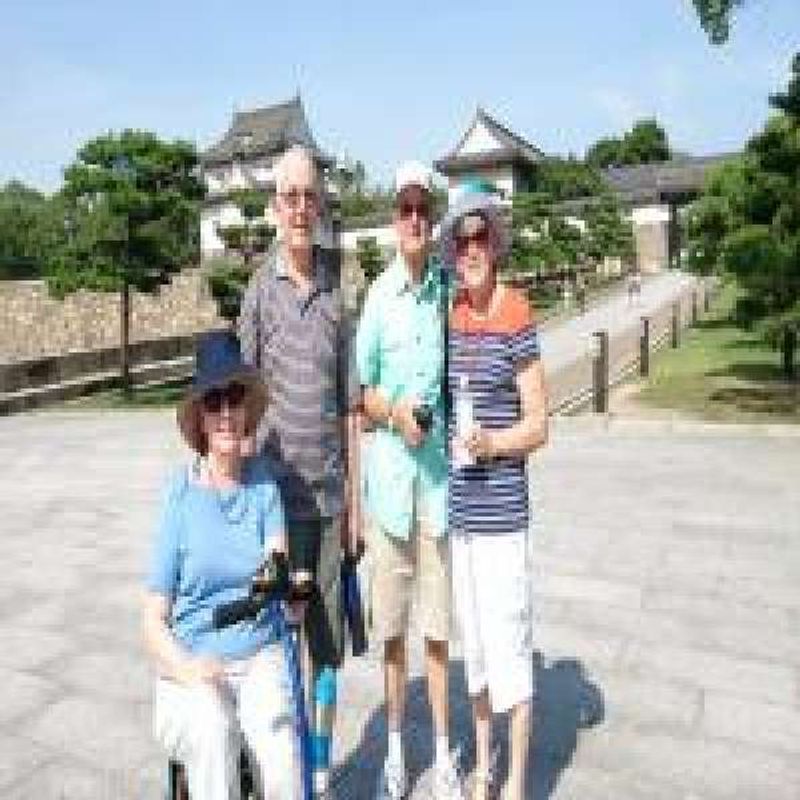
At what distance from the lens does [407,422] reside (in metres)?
3.47

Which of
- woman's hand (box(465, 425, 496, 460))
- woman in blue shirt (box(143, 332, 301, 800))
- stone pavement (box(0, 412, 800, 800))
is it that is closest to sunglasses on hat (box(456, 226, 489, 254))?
woman's hand (box(465, 425, 496, 460))

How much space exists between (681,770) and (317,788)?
134cm

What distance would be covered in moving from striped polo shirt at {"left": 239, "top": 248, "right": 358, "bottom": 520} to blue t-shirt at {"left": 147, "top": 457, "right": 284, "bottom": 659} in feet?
1.44

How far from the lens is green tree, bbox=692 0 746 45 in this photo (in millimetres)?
12336

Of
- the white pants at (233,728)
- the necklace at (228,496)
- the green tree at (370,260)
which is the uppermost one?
the green tree at (370,260)

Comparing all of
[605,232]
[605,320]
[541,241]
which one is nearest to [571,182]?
[605,232]

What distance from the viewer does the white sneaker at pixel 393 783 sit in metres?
3.82

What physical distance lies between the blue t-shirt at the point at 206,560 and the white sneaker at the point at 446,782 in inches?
41.7

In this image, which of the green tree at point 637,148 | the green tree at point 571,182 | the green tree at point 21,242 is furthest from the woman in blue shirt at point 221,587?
the green tree at point 637,148

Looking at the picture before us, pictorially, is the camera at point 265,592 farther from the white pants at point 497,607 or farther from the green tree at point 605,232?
the green tree at point 605,232

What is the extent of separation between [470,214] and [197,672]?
1.60m

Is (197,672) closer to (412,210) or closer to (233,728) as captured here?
(233,728)

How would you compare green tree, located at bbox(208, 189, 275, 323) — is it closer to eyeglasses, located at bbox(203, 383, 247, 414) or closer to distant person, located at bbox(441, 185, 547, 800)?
distant person, located at bbox(441, 185, 547, 800)

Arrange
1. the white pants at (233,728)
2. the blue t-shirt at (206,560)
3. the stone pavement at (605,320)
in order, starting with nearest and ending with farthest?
the white pants at (233,728), the blue t-shirt at (206,560), the stone pavement at (605,320)
